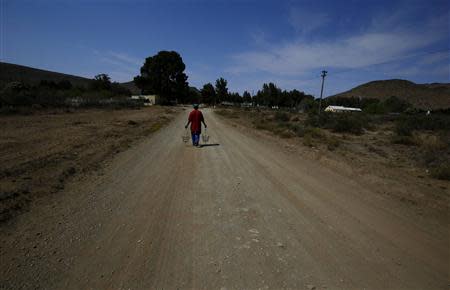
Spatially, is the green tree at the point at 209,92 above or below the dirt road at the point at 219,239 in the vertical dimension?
above

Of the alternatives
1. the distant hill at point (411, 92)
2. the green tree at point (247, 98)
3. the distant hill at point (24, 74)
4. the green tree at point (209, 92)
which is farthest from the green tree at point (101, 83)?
the distant hill at point (411, 92)

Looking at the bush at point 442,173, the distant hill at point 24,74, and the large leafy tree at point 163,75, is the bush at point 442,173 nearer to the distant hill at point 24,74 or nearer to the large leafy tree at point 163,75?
the large leafy tree at point 163,75

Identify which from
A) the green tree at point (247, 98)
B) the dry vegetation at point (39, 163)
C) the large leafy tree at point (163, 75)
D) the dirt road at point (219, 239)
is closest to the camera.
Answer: the dirt road at point (219, 239)

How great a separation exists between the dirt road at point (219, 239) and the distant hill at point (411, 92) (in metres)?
138

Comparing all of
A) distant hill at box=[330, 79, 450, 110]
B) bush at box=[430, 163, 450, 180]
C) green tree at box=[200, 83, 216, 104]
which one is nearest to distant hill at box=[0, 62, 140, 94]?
green tree at box=[200, 83, 216, 104]

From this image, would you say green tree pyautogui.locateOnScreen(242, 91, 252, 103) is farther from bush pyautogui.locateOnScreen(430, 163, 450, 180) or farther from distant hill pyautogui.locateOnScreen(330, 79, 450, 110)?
bush pyautogui.locateOnScreen(430, 163, 450, 180)

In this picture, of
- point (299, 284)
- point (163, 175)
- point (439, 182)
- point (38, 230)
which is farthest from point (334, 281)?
point (439, 182)

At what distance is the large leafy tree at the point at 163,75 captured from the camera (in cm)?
6826

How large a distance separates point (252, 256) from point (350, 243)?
1535 mm

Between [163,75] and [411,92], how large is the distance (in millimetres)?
135685

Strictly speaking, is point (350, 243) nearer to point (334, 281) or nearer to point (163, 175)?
point (334, 281)

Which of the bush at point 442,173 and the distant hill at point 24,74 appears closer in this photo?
the bush at point 442,173

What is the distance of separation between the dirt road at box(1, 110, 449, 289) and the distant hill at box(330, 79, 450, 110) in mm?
137876

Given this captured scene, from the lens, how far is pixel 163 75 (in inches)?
2712
